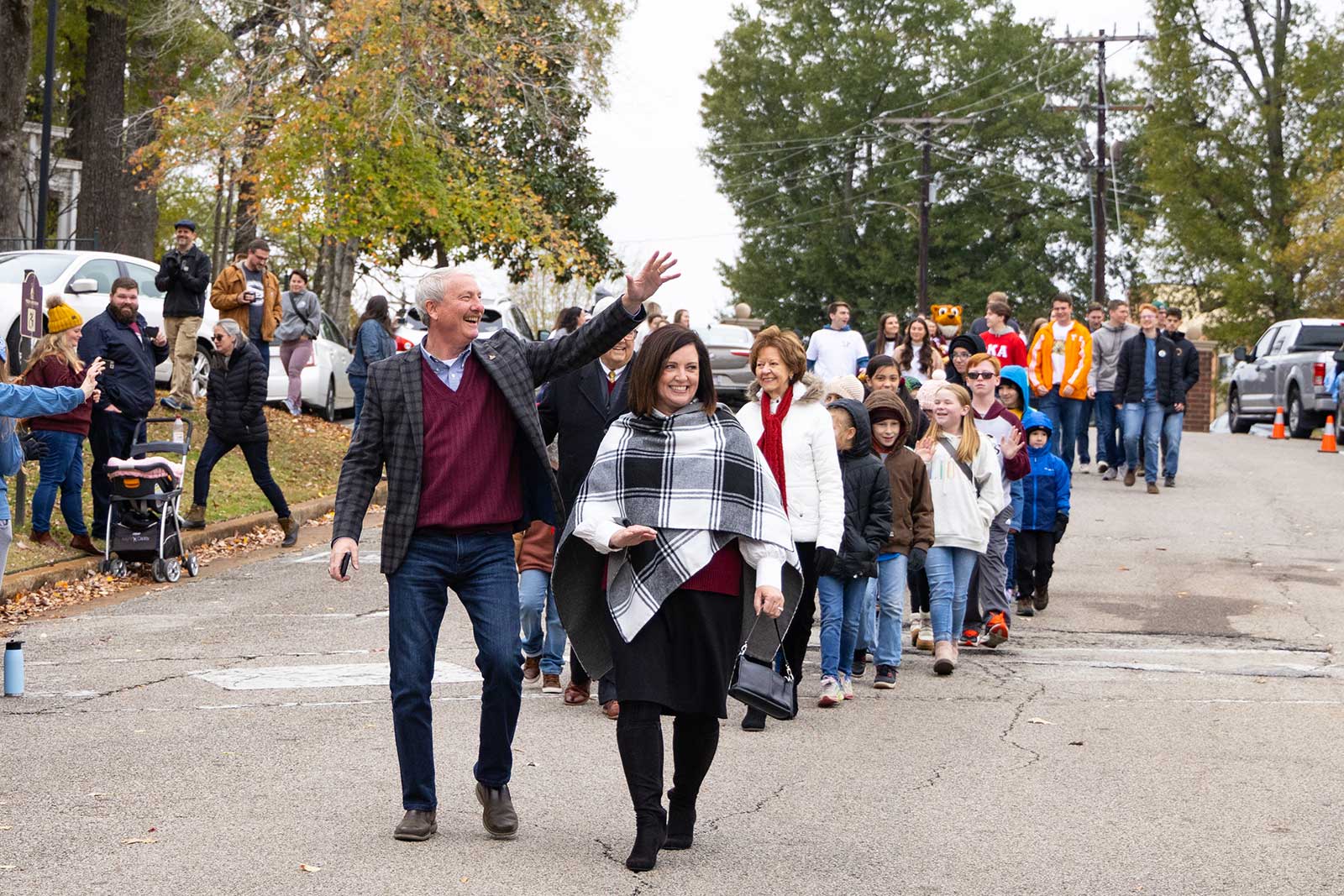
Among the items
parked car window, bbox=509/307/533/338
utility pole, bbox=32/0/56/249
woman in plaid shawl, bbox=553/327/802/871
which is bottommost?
woman in plaid shawl, bbox=553/327/802/871

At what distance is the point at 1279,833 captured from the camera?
247 inches

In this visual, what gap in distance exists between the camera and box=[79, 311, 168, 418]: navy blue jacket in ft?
45.8

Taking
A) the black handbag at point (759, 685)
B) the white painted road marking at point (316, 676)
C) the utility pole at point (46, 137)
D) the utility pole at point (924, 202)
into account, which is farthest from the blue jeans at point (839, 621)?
the utility pole at point (924, 202)

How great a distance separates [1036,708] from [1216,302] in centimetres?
4825

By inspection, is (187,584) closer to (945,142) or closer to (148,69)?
(148,69)

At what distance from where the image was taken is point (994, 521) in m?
10.5

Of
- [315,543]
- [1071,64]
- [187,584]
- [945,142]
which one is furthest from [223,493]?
[1071,64]

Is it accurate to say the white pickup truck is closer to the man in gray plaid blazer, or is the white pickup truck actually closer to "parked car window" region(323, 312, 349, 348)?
"parked car window" region(323, 312, 349, 348)

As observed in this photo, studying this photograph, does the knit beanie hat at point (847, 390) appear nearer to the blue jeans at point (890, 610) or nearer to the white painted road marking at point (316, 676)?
the blue jeans at point (890, 610)

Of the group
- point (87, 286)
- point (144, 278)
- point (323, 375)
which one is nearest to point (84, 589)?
point (87, 286)

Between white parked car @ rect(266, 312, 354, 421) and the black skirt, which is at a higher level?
white parked car @ rect(266, 312, 354, 421)

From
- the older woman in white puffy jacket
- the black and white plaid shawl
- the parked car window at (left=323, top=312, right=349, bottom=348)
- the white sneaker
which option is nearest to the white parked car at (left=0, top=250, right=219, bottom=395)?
the parked car window at (left=323, top=312, right=349, bottom=348)

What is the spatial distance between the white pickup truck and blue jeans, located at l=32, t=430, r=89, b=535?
69.4ft

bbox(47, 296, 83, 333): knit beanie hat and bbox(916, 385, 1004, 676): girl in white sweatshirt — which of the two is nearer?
bbox(916, 385, 1004, 676): girl in white sweatshirt
